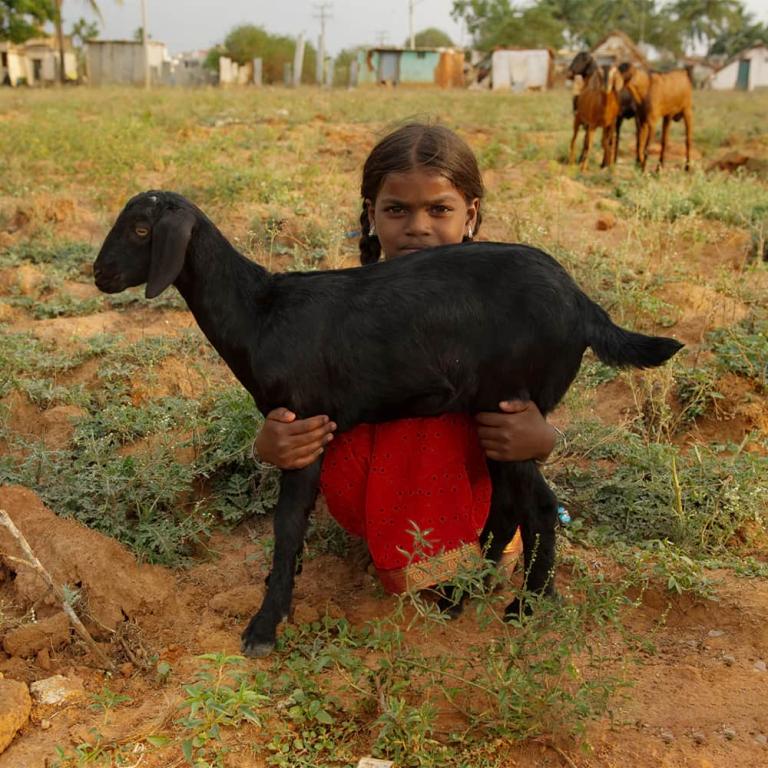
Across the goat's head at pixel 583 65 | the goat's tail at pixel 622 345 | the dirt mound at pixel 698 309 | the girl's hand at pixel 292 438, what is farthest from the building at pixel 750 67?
the girl's hand at pixel 292 438

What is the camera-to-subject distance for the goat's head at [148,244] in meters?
2.24

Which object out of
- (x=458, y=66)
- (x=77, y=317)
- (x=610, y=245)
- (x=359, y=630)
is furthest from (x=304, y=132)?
(x=458, y=66)

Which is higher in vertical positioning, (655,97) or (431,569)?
(655,97)

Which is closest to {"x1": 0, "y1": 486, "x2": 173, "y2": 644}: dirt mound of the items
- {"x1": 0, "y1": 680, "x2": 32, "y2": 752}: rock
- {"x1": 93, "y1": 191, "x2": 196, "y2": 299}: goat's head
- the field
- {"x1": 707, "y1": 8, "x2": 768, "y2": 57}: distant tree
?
the field

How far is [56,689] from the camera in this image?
2.21m

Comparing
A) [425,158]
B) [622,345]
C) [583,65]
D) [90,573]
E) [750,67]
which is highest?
[750,67]

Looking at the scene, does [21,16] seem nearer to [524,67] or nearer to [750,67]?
[524,67]

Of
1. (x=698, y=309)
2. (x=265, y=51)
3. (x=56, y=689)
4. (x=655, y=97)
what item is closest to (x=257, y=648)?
(x=56, y=689)

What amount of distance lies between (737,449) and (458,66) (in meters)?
38.1

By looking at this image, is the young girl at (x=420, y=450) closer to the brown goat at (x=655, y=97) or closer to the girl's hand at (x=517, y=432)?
the girl's hand at (x=517, y=432)

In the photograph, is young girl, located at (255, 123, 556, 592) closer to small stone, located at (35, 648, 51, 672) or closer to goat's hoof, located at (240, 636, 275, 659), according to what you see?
goat's hoof, located at (240, 636, 275, 659)

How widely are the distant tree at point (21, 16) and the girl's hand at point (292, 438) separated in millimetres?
36774

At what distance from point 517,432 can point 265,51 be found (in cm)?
4404

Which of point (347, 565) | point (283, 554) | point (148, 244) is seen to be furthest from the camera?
point (347, 565)
